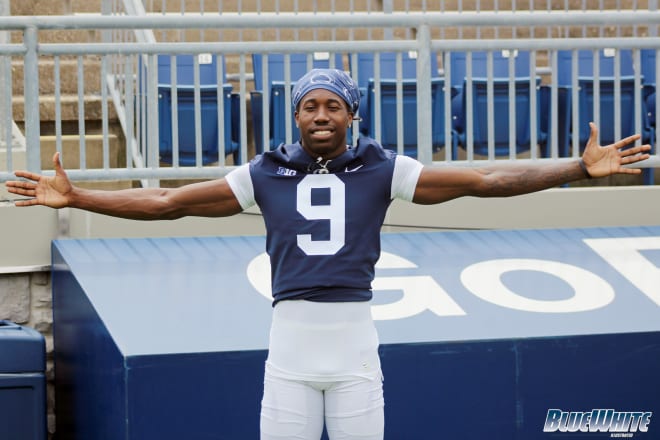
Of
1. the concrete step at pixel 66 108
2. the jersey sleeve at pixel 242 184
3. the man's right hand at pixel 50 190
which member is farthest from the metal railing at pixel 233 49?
the jersey sleeve at pixel 242 184

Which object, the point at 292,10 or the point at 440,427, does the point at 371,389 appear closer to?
the point at 440,427

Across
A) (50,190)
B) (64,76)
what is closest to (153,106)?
(50,190)

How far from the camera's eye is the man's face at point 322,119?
4262 mm

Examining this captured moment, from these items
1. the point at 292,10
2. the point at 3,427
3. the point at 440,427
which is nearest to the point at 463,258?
the point at 440,427

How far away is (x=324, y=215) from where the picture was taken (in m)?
4.31

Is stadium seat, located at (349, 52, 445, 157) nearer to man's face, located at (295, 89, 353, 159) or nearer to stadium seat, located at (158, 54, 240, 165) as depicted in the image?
stadium seat, located at (158, 54, 240, 165)

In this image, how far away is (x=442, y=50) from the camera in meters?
7.43

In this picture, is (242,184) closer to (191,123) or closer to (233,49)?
(233,49)

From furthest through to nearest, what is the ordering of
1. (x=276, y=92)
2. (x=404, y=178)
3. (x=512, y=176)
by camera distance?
(x=276, y=92) → (x=512, y=176) → (x=404, y=178)

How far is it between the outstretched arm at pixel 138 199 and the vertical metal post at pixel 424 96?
2.98 meters

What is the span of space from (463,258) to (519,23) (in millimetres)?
1583

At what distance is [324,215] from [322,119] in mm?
339

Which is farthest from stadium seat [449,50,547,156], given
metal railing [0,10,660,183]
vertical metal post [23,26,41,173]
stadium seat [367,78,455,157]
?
vertical metal post [23,26,41,173]

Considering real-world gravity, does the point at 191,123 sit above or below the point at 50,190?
above
